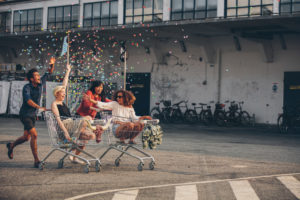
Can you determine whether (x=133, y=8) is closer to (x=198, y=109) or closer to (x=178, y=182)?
(x=198, y=109)

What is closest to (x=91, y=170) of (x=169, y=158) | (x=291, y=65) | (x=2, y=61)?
(x=169, y=158)

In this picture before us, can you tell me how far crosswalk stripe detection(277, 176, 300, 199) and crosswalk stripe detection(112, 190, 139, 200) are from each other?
2338mm

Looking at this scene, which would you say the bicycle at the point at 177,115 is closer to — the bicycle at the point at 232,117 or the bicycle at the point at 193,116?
the bicycle at the point at 193,116

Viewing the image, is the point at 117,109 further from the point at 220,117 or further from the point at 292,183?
the point at 220,117

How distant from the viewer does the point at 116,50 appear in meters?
31.5

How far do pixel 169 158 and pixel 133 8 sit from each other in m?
22.1

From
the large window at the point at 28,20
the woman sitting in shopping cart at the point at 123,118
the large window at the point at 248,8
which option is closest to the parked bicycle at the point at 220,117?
the large window at the point at 248,8

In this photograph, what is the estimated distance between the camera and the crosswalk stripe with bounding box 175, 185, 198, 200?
6.55 m

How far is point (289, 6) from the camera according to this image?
998 inches

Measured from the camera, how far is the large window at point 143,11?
30312mm

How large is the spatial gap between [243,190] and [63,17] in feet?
99.0

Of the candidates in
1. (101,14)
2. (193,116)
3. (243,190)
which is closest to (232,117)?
(193,116)

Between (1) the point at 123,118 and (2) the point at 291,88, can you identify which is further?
(2) the point at 291,88

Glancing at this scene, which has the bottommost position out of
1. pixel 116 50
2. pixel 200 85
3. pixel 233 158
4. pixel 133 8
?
pixel 233 158
